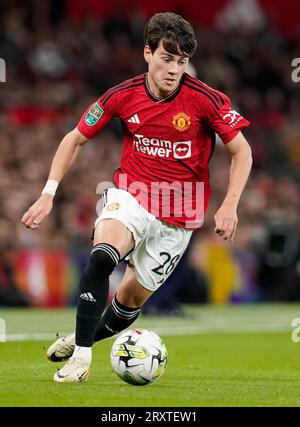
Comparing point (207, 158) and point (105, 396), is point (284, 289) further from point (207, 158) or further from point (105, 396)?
point (105, 396)

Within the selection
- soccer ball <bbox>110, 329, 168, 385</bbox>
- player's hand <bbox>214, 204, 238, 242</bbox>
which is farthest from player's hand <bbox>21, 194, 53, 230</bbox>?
player's hand <bbox>214, 204, 238, 242</bbox>

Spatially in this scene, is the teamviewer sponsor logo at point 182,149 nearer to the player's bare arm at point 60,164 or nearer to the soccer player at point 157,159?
the soccer player at point 157,159

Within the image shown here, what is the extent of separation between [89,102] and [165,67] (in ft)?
45.1

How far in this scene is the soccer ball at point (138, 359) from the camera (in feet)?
23.8

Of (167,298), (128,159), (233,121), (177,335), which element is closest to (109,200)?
(128,159)

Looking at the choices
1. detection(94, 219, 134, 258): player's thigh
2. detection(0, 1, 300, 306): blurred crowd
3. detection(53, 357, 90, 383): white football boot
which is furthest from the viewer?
detection(0, 1, 300, 306): blurred crowd

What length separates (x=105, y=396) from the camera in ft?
21.4

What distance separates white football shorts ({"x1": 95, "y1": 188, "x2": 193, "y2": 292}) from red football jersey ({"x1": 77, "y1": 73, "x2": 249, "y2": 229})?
9 cm

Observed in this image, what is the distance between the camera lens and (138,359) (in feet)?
23.9

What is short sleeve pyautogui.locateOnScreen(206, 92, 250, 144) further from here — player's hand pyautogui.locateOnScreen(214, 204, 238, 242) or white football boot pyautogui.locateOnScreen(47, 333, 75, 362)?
white football boot pyautogui.locateOnScreen(47, 333, 75, 362)

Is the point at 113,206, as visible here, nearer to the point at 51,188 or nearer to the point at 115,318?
the point at 51,188

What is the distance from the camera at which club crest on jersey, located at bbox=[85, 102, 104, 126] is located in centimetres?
786

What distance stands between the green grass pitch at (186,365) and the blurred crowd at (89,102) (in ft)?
7.11
